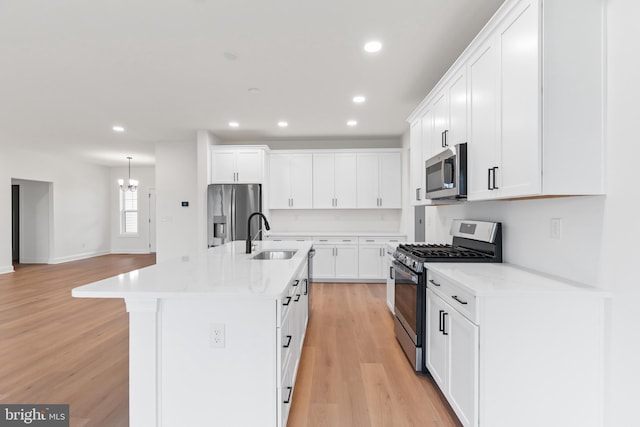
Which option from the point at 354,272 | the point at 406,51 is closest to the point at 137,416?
the point at 406,51

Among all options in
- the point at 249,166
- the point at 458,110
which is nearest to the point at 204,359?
the point at 458,110

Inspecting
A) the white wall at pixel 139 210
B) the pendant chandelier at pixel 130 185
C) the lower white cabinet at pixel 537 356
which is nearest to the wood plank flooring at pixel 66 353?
the lower white cabinet at pixel 537 356

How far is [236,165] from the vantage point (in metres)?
5.51

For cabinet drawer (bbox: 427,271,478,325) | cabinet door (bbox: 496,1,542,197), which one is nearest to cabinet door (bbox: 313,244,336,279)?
cabinet drawer (bbox: 427,271,478,325)

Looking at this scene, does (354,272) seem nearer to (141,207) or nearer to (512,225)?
(512,225)

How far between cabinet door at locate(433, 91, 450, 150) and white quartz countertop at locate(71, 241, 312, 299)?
5.55 ft

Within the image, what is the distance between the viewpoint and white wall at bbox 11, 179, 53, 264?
762cm

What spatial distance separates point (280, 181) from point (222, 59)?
3017mm

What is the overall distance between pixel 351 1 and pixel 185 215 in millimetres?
5204

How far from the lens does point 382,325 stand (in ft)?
11.2

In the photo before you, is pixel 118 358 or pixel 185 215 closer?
pixel 118 358

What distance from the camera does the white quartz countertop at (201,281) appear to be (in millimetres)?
1443

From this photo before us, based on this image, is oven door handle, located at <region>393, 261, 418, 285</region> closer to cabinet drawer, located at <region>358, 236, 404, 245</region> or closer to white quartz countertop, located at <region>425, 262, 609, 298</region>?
white quartz countertop, located at <region>425, 262, 609, 298</region>

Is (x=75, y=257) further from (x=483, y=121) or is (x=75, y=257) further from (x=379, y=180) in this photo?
(x=483, y=121)
